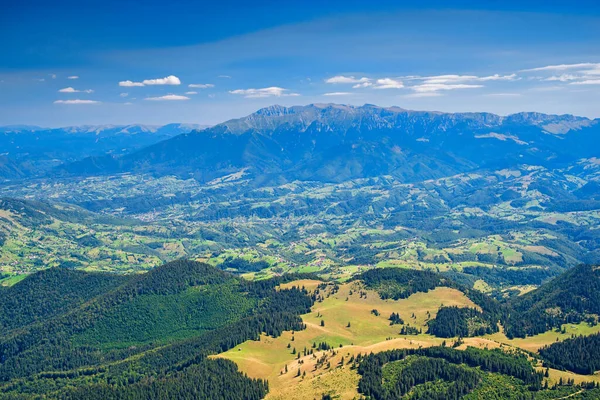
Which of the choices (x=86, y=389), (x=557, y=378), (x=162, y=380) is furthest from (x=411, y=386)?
(x=86, y=389)

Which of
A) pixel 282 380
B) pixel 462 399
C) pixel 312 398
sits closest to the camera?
pixel 462 399

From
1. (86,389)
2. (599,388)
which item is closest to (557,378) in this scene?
(599,388)

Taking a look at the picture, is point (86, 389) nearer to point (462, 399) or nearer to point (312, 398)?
point (312, 398)

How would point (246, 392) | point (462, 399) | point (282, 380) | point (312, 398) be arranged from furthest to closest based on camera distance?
point (282, 380) → point (246, 392) → point (312, 398) → point (462, 399)

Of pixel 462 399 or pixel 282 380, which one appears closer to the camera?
pixel 462 399

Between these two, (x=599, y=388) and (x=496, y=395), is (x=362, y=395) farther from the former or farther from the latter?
(x=599, y=388)

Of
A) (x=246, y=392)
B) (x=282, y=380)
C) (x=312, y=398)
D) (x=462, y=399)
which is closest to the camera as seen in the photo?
(x=462, y=399)
